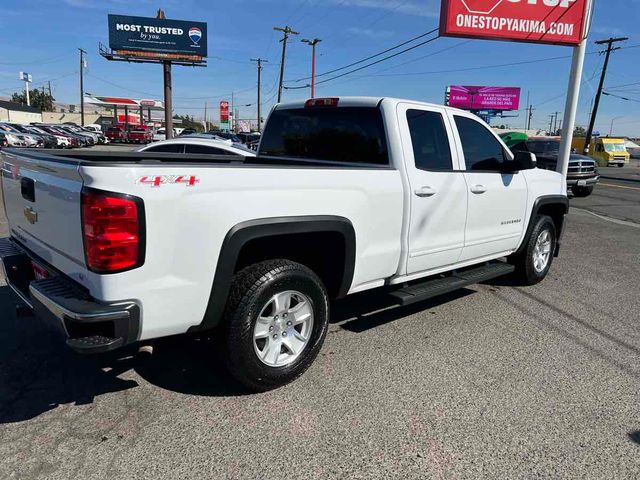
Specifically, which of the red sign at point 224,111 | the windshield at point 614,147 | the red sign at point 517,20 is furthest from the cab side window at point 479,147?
the red sign at point 224,111

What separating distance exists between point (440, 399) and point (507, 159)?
2.92m

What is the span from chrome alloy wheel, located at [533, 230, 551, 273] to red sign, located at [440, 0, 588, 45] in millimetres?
6813

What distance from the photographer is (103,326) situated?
101 inches

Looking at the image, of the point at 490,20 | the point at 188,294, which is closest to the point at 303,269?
the point at 188,294

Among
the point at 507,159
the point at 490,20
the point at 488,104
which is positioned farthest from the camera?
the point at 488,104

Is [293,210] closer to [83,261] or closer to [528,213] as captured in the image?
[83,261]

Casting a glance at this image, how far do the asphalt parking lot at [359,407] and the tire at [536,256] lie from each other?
41.0 inches

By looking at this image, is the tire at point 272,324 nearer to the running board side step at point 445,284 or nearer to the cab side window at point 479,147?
the running board side step at point 445,284

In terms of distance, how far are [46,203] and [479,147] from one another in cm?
378

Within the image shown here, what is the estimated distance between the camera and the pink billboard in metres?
69.8

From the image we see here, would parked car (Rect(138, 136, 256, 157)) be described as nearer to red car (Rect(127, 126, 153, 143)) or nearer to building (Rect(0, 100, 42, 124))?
red car (Rect(127, 126, 153, 143))

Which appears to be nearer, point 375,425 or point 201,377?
point 375,425

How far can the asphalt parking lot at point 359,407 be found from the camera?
259cm

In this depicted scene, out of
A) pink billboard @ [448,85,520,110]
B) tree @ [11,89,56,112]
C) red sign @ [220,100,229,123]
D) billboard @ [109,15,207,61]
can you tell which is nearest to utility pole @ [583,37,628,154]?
pink billboard @ [448,85,520,110]
